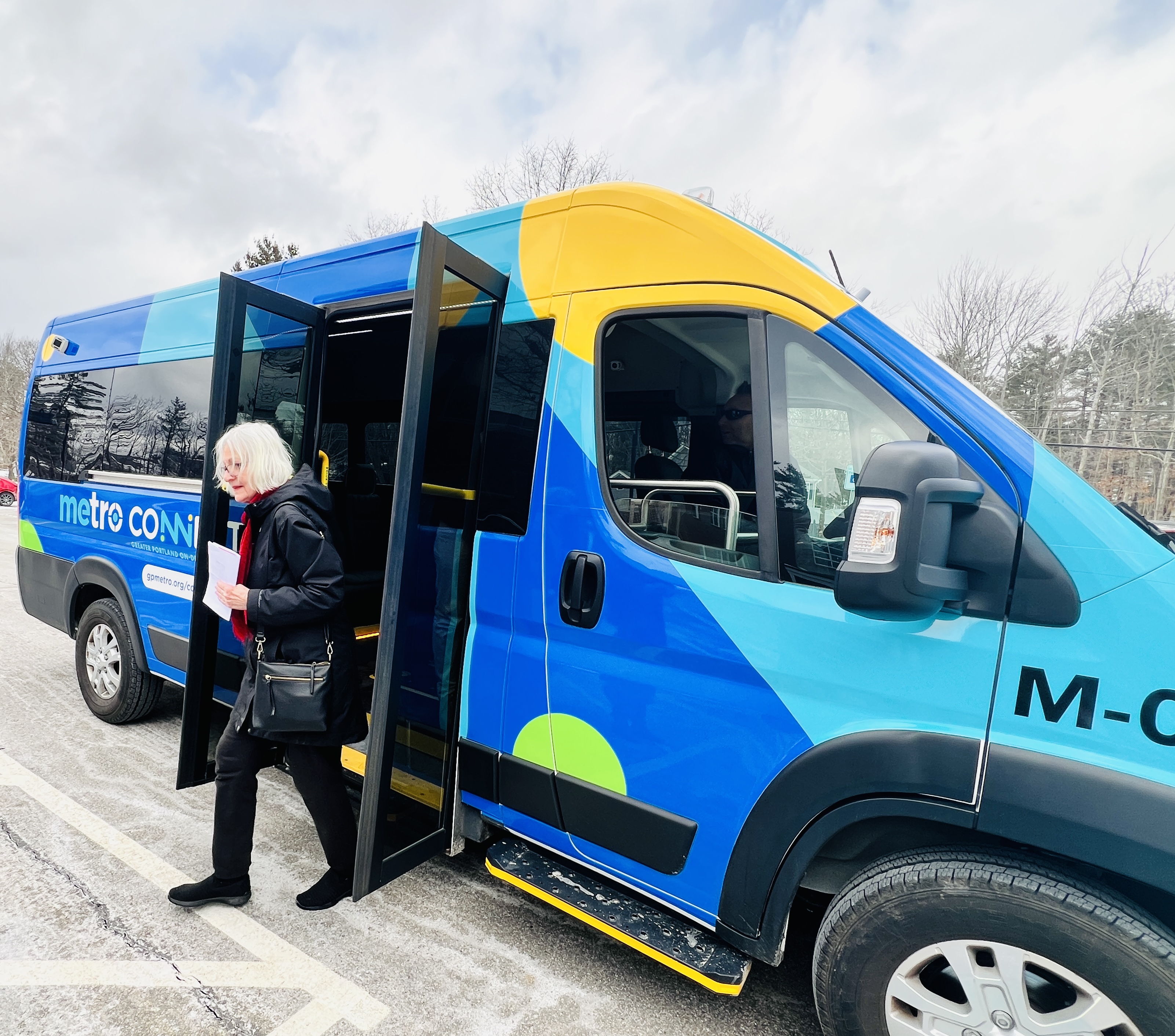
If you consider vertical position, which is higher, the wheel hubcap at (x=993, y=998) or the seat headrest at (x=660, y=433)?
the seat headrest at (x=660, y=433)

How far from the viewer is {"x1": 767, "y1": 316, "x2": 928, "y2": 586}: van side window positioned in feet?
5.76

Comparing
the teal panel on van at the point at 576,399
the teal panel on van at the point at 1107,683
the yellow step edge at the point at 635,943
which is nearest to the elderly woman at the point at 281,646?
the yellow step edge at the point at 635,943

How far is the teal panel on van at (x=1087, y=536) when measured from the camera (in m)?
1.48

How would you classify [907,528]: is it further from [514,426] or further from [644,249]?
[514,426]

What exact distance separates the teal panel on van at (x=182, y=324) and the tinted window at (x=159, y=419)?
5 cm

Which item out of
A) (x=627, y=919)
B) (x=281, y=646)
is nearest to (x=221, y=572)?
(x=281, y=646)

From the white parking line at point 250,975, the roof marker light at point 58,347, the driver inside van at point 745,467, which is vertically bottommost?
the white parking line at point 250,975

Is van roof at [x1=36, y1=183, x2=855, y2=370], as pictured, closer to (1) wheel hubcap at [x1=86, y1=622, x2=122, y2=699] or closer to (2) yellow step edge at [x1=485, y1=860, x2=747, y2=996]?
(2) yellow step edge at [x1=485, y1=860, x2=747, y2=996]

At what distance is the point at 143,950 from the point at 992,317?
59.4 feet

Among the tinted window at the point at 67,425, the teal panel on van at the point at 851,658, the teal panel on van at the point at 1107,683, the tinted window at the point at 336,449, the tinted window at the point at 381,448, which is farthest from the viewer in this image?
the tinted window at the point at 67,425


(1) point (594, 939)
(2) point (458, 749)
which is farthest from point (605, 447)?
(1) point (594, 939)

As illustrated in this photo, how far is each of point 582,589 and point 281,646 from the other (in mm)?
1105

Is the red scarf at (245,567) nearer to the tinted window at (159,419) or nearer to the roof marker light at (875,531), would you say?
the tinted window at (159,419)

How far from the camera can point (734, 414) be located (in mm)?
1991
